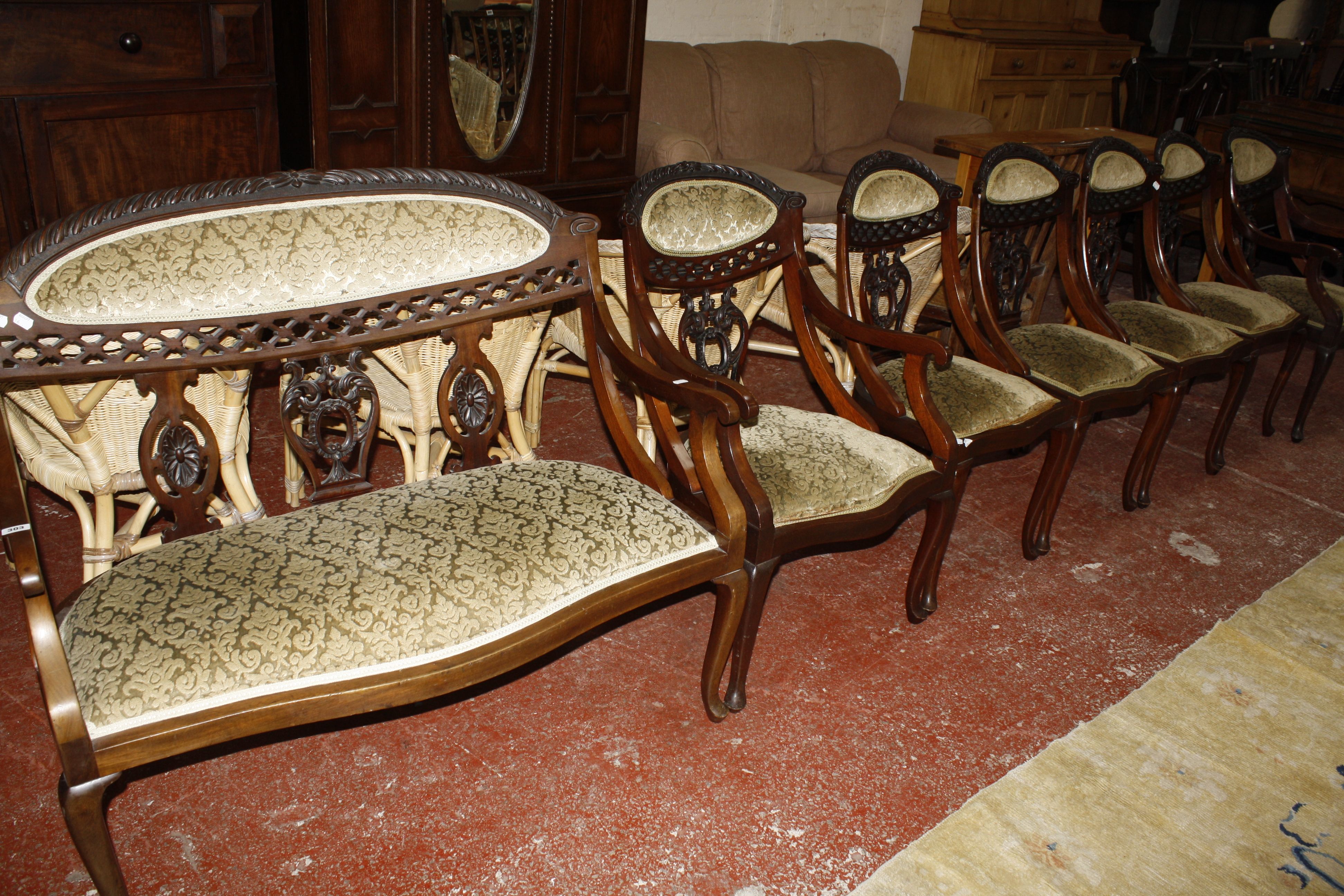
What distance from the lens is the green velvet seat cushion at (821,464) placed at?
77.4 inches

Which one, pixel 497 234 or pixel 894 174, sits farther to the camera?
pixel 894 174

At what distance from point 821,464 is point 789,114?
3558 millimetres

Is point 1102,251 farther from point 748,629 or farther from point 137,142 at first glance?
point 137,142

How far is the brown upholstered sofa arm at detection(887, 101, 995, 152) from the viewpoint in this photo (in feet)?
17.5

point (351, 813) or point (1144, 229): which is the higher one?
point (1144, 229)

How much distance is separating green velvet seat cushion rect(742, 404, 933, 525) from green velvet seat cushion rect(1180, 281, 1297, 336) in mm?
1615

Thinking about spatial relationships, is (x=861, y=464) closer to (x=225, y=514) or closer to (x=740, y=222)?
(x=740, y=222)

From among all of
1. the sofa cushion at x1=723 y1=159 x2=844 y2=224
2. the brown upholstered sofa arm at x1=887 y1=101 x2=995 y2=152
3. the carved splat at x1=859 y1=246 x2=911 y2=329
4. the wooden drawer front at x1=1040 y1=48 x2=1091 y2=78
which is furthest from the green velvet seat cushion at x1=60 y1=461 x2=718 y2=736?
the wooden drawer front at x1=1040 y1=48 x2=1091 y2=78

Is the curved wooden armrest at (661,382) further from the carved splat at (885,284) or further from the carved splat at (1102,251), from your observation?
the carved splat at (1102,251)

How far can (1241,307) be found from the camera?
327cm

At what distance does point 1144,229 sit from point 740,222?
173 centimetres

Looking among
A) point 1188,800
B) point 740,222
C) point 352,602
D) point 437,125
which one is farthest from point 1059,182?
point 352,602

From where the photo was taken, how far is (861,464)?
208 cm

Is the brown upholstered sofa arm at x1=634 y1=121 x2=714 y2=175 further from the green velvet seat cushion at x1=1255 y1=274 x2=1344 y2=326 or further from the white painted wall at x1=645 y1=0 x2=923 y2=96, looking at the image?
the green velvet seat cushion at x1=1255 y1=274 x2=1344 y2=326
